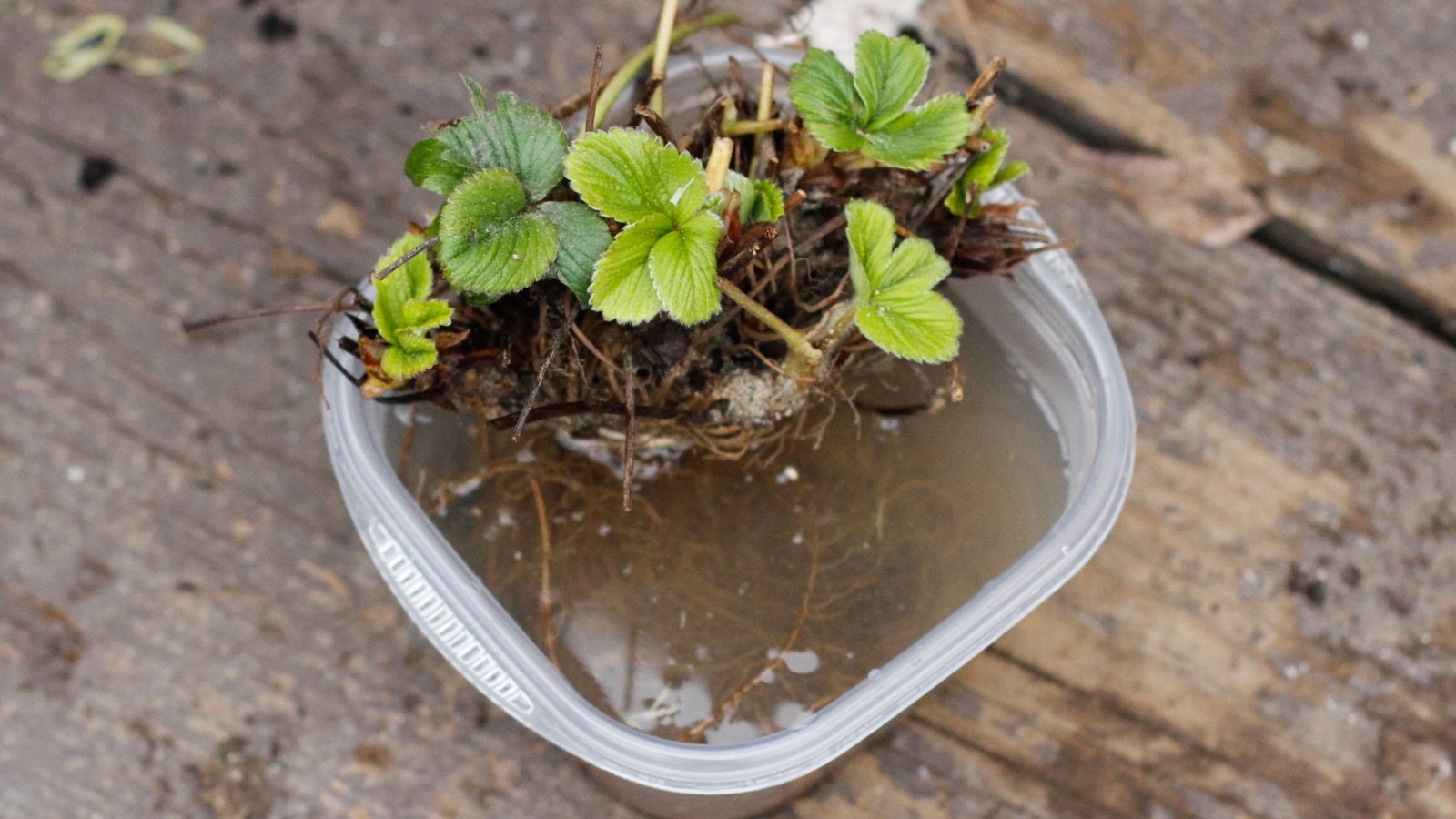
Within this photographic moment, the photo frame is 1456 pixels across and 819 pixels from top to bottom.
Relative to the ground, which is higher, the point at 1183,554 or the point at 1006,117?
the point at 1006,117

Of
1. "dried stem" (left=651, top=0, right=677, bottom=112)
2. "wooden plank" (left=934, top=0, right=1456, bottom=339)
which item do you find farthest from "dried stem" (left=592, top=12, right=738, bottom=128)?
"wooden plank" (left=934, top=0, right=1456, bottom=339)

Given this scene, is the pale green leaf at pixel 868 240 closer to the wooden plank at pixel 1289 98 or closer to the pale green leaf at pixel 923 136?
the pale green leaf at pixel 923 136

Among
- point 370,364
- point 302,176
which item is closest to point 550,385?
point 370,364

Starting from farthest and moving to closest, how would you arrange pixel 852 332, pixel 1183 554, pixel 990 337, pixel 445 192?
1. pixel 1183 554
2. pixel 990 337
3. pixel 852 332
4. pixel 445 192

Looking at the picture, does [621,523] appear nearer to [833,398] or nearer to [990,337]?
[833,398]

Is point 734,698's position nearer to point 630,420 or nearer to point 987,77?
point 630,420

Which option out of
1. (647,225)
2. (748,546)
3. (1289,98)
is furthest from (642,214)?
(1289,98)
